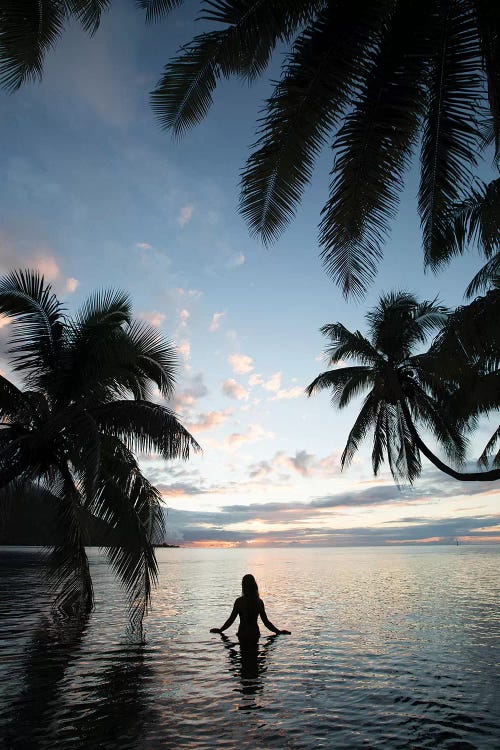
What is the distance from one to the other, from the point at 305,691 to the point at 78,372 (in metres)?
9.37

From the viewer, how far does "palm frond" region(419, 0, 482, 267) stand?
5383mm

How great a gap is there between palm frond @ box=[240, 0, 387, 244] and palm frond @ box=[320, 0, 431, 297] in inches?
9.0

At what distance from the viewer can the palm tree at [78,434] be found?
513 inches

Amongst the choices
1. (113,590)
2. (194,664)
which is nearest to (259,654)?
(194,664)

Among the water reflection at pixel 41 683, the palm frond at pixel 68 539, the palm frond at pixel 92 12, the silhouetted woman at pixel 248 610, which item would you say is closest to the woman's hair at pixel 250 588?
the silhouetted woman at pixel 248 610

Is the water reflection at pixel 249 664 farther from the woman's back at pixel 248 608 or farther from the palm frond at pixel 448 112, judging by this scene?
the palm frond at pixel 448 112

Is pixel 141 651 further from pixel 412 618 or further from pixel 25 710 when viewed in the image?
pixel 412 618

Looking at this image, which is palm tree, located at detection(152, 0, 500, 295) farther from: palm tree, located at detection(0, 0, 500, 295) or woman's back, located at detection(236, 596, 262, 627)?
woman's back, located at detection(236, 596, 262, 627)

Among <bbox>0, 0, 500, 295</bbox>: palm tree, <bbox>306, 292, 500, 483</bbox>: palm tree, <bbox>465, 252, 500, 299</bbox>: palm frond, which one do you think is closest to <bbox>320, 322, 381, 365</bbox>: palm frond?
<bbox>306, 292, 500, 483</bbox>: palm tree

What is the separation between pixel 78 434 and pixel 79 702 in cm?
580

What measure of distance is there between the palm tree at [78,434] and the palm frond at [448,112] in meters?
9.02

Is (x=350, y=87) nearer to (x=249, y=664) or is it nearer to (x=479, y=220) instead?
(x=479, y=220)

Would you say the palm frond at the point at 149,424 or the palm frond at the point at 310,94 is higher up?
the palm frond at the point at 310,94

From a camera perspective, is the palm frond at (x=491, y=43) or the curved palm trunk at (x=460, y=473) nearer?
the palm frond at (x=491, y=43)
